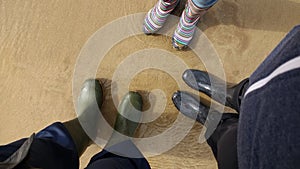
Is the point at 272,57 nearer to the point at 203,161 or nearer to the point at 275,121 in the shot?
the point at 275,121

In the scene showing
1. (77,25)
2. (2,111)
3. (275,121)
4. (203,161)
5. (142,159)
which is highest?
(77,25)

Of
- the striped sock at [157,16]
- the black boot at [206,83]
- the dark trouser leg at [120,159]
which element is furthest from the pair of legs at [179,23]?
the dark trouser leg at [120,159]

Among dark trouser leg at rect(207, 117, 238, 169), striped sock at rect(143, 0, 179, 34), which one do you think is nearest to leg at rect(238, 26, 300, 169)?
dark trouser leg at rect(207, 117, 238, 169)

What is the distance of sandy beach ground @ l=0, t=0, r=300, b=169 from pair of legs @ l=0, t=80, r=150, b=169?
5 centimetres

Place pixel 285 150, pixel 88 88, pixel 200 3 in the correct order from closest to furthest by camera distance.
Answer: pixel 285 150 < pixel 200 3 < pixel 88 88

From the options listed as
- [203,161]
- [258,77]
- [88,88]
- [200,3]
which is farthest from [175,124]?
[258,77]

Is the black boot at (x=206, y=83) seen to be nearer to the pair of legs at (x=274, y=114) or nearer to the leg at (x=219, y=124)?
the leg at (x=219, y=124)

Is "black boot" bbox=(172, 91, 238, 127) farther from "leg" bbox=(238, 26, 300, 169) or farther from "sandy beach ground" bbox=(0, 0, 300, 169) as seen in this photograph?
"leg" bbox=(238, 26, 300, 169)

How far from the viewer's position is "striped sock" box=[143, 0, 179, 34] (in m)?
1.02

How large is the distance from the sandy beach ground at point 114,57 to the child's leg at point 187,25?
0.17 ft

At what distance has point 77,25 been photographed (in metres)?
1.15

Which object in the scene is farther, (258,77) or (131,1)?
(131,1)

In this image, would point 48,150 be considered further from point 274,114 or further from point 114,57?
point 274,114

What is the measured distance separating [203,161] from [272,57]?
2.31ft
